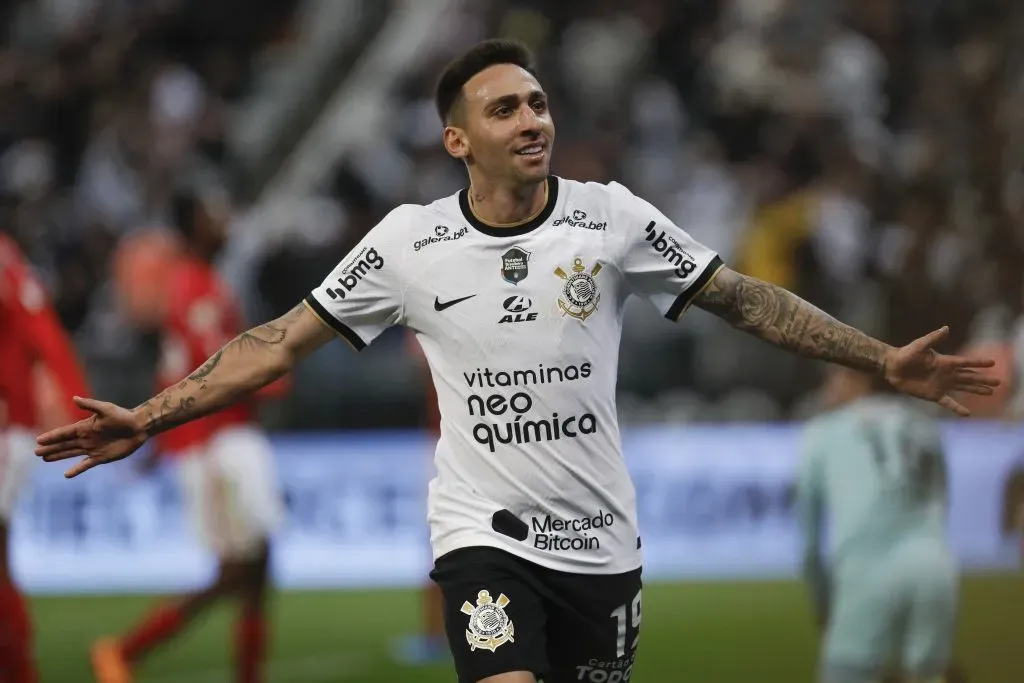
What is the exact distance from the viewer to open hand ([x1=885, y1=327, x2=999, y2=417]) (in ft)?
16.9

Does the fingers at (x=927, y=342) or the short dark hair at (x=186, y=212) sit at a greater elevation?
the short dark hair at (x=186, y=212)

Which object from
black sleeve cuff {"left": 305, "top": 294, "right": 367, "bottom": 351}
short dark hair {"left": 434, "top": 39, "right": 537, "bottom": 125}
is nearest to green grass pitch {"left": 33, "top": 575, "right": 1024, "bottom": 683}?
black sleeve cuff {"left": 305, "top": 294, "right": 367, "bottom": 351}

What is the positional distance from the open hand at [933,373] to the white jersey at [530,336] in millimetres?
633

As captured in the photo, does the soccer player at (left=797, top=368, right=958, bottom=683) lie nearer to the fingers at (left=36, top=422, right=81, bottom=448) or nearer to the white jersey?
the white jersey

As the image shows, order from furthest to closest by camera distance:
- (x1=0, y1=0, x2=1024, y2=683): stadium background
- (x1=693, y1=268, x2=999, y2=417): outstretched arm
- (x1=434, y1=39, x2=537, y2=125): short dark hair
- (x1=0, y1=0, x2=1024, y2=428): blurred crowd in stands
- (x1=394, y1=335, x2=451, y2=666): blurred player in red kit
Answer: (x1=0, y1=0, x2=1024, y2=428): blurred crowd in stands → (x1=0, y1=0, x2=1024, y2=683): stadium background → (x1=394, y1=335, x2=451, y2=666): blurred player in red kit → (x1=434, y1=39, x2=537, y2=125): short dark hair → (x1=693, y1=268, x2=999, y2=417): outstretched arm

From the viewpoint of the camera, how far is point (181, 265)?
9.80 meters

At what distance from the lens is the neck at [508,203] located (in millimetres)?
5301

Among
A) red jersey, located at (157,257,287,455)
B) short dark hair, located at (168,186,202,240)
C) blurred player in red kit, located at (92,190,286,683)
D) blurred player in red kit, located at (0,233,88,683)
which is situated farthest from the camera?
short dark hair, located at (168,186,202,240)

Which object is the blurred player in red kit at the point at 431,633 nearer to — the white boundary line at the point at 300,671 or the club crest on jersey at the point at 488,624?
the white boundary line at the point at 300,671

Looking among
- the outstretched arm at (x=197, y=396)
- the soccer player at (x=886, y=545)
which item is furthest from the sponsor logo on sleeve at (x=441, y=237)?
the soccer player at (x=886, y=545)

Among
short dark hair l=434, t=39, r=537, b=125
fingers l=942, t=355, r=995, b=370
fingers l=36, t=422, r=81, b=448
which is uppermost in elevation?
short dark hair l=434, t=39, r=537, b=125

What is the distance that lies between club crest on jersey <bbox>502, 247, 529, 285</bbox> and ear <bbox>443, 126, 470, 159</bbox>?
0.43 metres

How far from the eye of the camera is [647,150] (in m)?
16.6

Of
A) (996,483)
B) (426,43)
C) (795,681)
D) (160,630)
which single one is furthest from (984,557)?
(426,43)
